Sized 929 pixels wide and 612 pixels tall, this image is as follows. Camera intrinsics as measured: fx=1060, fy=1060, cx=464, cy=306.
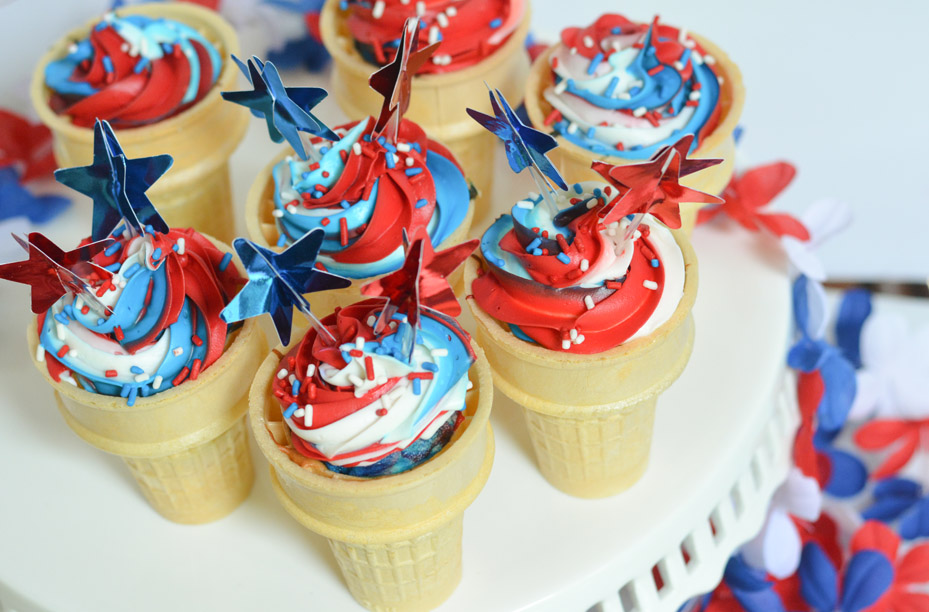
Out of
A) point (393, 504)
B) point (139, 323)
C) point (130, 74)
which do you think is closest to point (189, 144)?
point (130, 74)

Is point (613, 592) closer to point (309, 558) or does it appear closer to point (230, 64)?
point (309, 558)

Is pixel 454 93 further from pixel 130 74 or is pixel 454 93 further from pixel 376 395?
pixel 376 395

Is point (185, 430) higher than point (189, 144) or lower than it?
lower

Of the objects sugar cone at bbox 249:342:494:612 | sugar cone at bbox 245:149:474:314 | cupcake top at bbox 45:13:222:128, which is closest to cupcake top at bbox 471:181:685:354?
sugar cone at bbox 249:342:494:612

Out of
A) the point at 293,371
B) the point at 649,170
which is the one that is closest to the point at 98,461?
the point at 293,371

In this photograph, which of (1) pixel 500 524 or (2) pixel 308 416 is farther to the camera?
(1) pixel 500 524

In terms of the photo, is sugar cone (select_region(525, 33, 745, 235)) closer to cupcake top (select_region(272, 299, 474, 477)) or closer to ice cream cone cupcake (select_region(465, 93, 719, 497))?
ice cream cone cupcake (select_region(465, 93, 719, 497))
